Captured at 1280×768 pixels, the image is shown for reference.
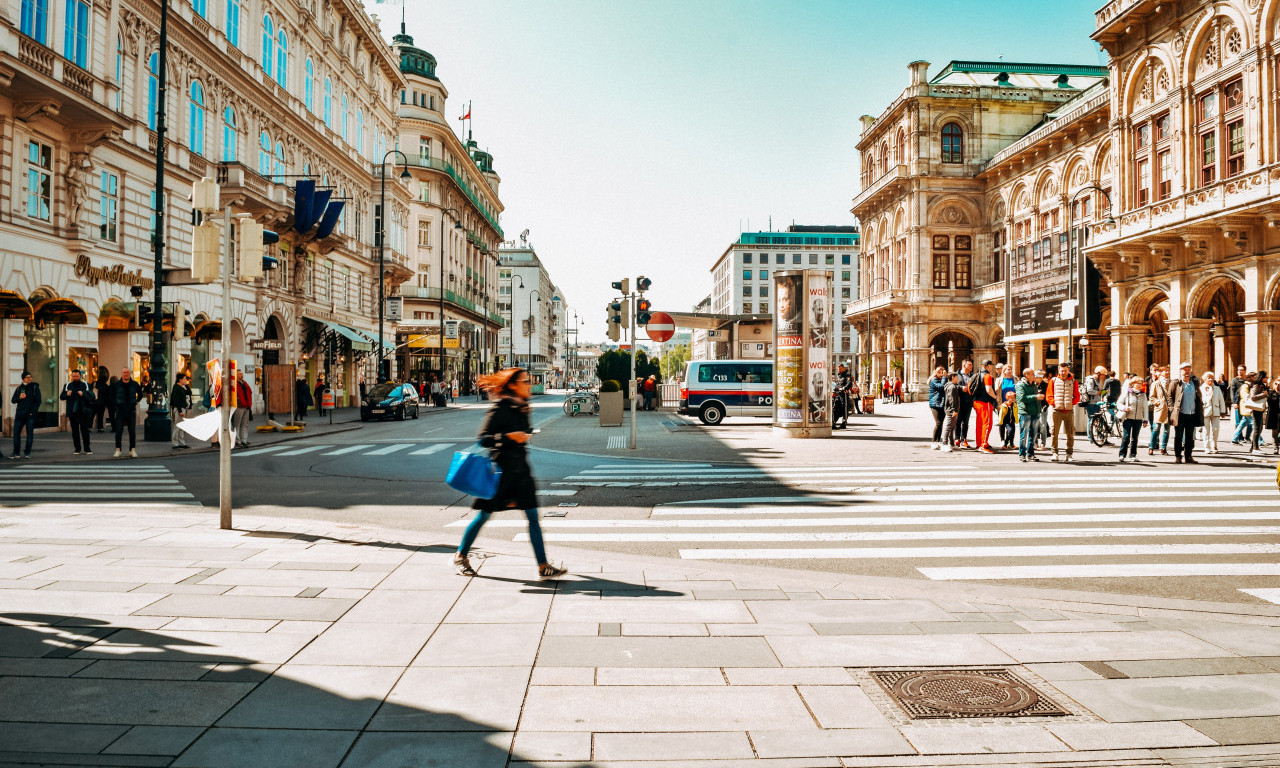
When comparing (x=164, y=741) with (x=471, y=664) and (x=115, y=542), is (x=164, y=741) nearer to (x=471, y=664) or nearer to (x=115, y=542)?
(x=471, y=664)

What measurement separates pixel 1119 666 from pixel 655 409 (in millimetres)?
37814

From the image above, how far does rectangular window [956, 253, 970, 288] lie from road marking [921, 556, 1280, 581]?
56.3 metres

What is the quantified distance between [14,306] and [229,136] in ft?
48.6

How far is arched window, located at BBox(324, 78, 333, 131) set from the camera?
4288 centimetres

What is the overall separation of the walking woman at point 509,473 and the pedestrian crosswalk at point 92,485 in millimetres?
6281

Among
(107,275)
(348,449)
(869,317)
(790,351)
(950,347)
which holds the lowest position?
(348,449)

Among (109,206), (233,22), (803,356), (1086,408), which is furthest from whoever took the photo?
(233,22)

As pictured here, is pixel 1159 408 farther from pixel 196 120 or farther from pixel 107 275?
pixel 196 120

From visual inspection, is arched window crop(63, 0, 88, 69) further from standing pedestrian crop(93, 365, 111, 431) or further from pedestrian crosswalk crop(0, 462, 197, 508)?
pedestrian crosswalk crop(0, 462, 197, 508)

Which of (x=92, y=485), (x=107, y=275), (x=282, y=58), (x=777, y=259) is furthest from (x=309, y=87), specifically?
(x=777, y=259)

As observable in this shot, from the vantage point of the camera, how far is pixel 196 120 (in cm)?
2986

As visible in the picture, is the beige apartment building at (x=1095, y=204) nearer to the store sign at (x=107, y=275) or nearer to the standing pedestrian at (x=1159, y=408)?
the standing pedestrian at (x=1159, y=408)

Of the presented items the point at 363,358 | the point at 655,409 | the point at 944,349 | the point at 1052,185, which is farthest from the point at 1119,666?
the point at 944,349

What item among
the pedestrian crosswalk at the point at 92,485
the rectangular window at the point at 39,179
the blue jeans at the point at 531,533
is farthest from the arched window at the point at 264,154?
the blue jeans at the point at 531,533
